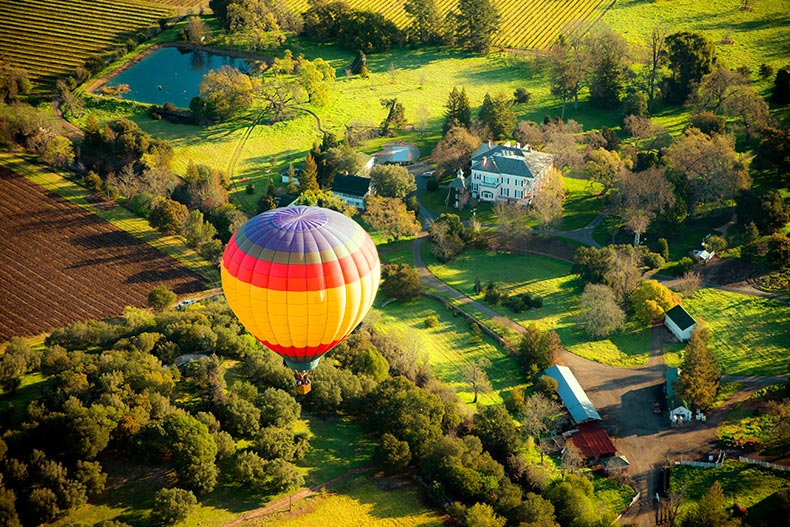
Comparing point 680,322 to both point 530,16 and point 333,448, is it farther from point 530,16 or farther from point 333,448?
point 530,16

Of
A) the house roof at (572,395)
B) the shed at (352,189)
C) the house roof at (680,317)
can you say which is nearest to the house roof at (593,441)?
the house roof at (572,395)

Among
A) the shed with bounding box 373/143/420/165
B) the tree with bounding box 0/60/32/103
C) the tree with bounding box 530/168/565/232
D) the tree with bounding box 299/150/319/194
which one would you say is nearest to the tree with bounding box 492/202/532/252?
the tree with bounding box 530/168/565/232

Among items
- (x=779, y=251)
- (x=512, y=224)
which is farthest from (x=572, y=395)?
(x=779, y=251)

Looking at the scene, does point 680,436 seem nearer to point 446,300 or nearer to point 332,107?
point 446,300

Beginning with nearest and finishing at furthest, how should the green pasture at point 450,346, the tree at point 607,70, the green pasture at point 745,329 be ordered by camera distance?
the green pasture at point 450,346
the green pasture at point 745,329
the tree at point 607,70

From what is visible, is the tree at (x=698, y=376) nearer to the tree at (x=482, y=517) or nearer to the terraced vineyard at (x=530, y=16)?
the tree at (x=482, y=517)

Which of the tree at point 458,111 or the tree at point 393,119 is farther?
the tree at point 393,119

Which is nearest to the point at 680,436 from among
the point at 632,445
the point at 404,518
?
the point at 632,445
